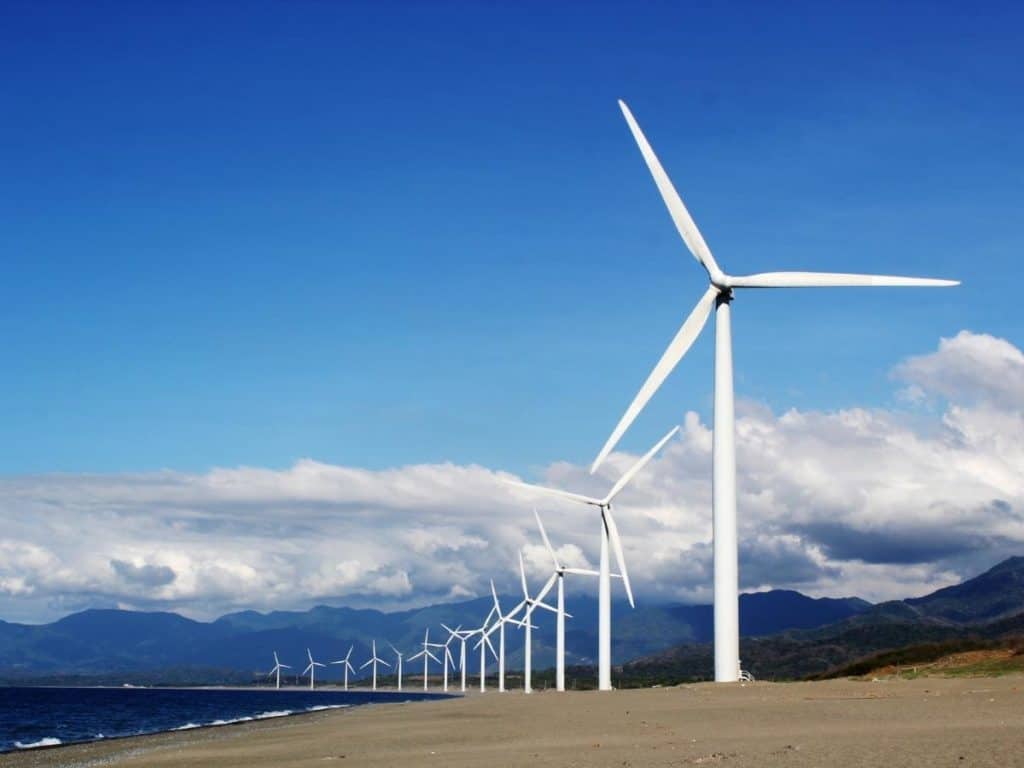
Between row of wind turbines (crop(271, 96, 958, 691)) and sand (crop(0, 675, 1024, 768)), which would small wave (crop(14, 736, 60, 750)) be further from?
row of wind turbines (crop(271, 96, 958, 691))

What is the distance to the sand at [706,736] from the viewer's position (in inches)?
827

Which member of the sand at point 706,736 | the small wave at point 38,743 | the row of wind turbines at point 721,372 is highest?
the row of wind turbines at point 721,372

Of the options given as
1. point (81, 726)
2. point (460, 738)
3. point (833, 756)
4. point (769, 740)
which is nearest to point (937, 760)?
point (833, 756)

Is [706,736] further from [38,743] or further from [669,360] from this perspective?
[38,743]

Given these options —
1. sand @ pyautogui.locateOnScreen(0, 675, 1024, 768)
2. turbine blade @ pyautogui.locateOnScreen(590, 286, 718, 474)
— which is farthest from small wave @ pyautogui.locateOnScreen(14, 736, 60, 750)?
turbine blade @ pyautogui.locateOnScreen(590, 286, 718, 474)

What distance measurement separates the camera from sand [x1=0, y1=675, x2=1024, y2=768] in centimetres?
2102

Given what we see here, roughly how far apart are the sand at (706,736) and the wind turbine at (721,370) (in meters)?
2.73

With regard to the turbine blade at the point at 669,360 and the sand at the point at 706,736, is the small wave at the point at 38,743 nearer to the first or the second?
the sand at the point at 706,736

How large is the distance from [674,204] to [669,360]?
7394mm

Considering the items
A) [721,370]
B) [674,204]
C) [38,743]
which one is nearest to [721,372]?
[721,370]

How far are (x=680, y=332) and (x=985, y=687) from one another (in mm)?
21079

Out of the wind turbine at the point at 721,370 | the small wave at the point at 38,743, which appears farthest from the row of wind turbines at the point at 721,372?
the small wave at the point at 38,743

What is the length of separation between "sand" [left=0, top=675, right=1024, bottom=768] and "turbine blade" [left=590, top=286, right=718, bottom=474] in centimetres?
1134

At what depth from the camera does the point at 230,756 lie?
40688mm
